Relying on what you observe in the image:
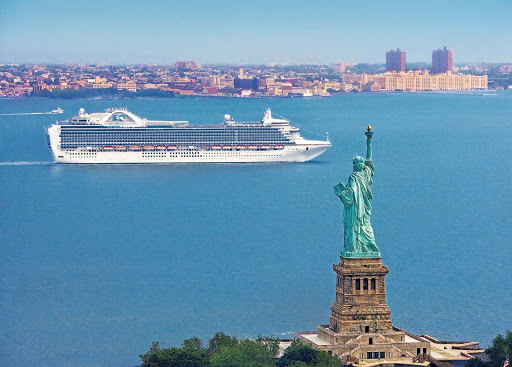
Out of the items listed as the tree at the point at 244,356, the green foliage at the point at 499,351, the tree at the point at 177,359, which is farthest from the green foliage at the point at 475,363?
the tree at the point at 177,359

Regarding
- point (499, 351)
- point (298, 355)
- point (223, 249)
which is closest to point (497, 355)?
point (499, 351)

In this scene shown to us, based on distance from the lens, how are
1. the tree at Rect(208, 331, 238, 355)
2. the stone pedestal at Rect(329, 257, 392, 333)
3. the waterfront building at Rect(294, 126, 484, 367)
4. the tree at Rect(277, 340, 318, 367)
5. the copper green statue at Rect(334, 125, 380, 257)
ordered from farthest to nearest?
the tree at Rect(208, 331, 238, 355) → the copper green statue at Rect(334, 125, 380, 257) → the stone pedestal at Rect(329, 257, 392, 333) → the waterfront building at Rect(294, 126, 484, 367) → the tree at Rect(277, 340, 318, 367)

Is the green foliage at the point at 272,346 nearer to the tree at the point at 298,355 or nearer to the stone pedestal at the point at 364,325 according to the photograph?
the tree at the point at 298,355

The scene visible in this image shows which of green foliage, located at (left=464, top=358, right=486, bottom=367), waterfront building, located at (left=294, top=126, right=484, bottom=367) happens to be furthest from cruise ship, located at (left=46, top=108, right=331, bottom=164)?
green foliage, located at (left=464, top=358, right=486, bottom=367)

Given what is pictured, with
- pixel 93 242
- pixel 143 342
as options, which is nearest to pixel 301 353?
pixel 143 342

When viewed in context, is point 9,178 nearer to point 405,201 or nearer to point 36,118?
point 405,201

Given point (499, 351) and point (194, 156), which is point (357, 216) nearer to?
point (499, 351)

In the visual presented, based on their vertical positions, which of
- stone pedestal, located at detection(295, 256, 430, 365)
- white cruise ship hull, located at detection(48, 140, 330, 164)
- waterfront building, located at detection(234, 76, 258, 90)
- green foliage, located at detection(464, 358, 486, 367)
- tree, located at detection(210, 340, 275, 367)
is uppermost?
stone pedestal, located at detection(295, 256, 430, 365)

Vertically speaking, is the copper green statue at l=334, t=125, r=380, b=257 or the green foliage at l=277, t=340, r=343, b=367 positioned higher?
the copper green statue at l=334, t=125, r=380, b=257

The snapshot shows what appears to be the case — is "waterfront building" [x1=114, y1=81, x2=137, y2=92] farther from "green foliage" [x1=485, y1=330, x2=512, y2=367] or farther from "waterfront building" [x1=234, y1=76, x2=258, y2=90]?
"green foliage" [x1=485, y1=330, x2=512, y2=367]
